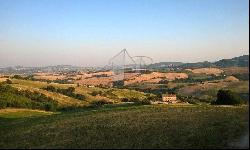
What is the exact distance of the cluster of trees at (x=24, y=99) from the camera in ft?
450

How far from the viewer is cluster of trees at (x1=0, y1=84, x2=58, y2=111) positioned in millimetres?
137125

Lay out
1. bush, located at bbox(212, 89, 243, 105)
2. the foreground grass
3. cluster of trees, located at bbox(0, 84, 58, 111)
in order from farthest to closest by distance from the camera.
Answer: cluster of trees, located at bbox(0, 84, 58, 111)
bush, located at bbox(212, 89, 243, 105)
the foreground grass

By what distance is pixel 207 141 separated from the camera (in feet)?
111

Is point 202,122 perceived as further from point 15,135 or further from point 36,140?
point 15,135

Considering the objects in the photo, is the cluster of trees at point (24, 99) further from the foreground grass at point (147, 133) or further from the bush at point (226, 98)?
the foreground grass at point (147, 133)

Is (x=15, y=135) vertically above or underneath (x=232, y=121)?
underneath

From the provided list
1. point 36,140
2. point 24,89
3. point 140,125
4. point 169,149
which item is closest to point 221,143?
point 169,149

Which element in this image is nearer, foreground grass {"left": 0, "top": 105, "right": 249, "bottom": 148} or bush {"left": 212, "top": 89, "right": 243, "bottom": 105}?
foreground grass {"left": 0, "top": 105, "right": 249, "bottom": 148}

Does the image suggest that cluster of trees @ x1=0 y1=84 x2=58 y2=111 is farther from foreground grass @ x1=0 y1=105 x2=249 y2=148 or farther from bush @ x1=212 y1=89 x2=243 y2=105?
foreground grass @ x1=0 y1=105 x2=249 y2=148

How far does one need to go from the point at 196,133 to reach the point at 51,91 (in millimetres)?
164292

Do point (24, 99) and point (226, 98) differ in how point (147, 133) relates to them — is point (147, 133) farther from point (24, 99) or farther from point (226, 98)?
point (24, 99)

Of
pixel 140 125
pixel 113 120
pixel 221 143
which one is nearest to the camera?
pixel 221 143

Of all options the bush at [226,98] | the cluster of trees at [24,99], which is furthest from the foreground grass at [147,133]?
the cluster of trees at [24,99]

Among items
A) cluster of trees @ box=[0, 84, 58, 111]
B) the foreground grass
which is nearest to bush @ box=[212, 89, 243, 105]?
the foreground grass
